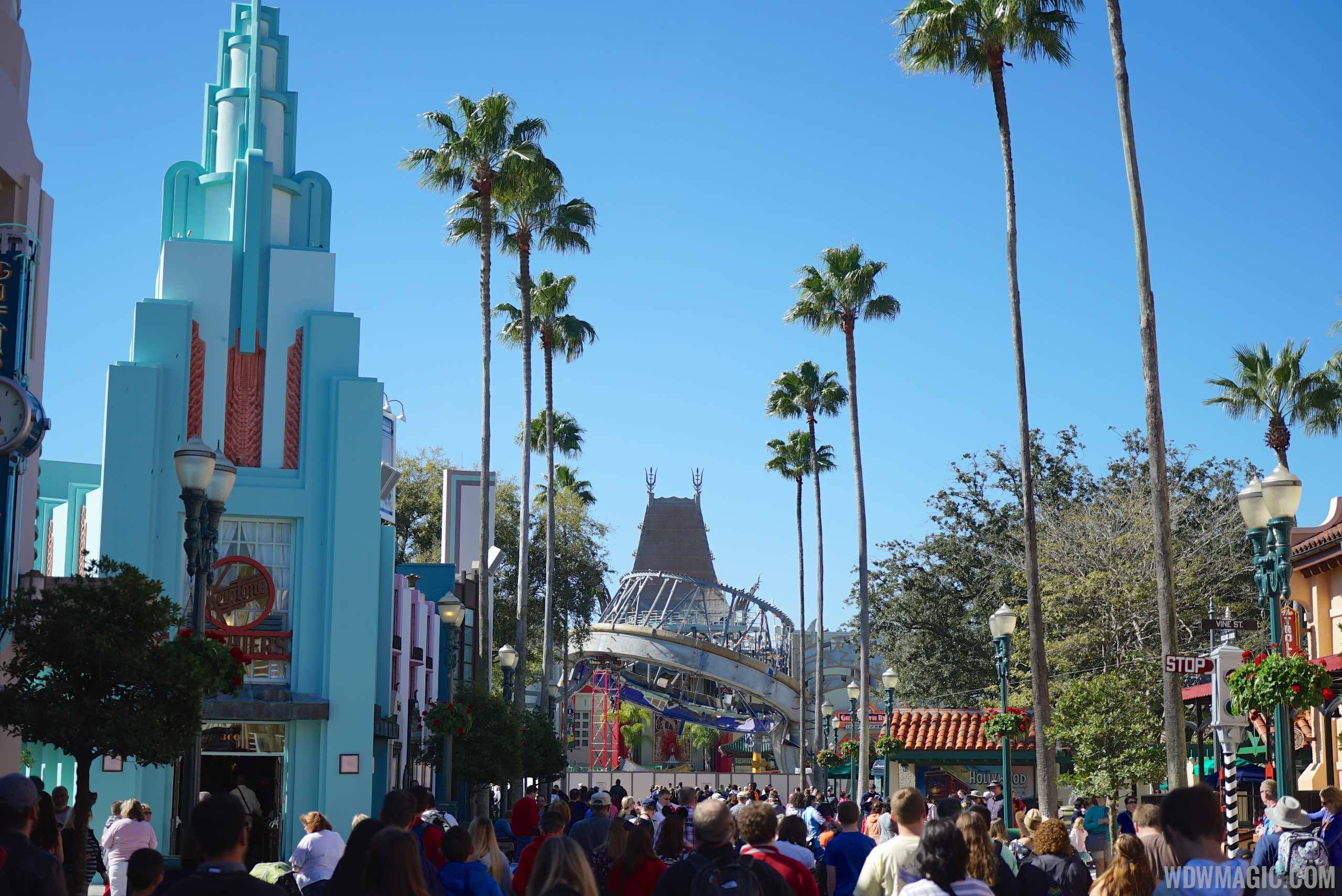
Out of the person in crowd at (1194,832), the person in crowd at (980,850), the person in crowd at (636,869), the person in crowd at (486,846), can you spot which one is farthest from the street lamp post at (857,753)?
the person in crowd at (1194,832)

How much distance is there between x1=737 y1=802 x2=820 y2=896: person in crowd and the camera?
8.66 meters

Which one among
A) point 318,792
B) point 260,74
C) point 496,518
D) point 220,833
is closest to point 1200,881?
point 220,833

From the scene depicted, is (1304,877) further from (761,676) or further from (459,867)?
(761,676)

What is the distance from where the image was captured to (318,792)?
29.7 m

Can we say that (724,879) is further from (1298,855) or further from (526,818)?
(526,818)

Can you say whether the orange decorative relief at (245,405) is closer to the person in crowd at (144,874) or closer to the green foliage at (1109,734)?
the green foliage at (1109,734)

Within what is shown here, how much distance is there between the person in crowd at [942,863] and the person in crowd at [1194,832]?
0.90 metres

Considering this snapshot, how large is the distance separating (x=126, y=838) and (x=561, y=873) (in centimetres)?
905

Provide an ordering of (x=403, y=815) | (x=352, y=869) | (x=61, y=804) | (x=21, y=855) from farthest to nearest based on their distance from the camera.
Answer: (x=61, y=804) < (x=403, y=815) < (x=21, y=855) < (x=352, y=869)

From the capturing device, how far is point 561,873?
7430 millimetres

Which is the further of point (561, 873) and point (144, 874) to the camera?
point (144, 874)

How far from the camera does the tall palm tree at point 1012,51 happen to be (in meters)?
26.7

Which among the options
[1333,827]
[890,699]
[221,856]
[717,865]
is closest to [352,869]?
[221,856]

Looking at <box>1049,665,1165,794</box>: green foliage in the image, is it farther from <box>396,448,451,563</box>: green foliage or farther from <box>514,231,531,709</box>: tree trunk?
<box>396,448,451,563</box>: green foliage
